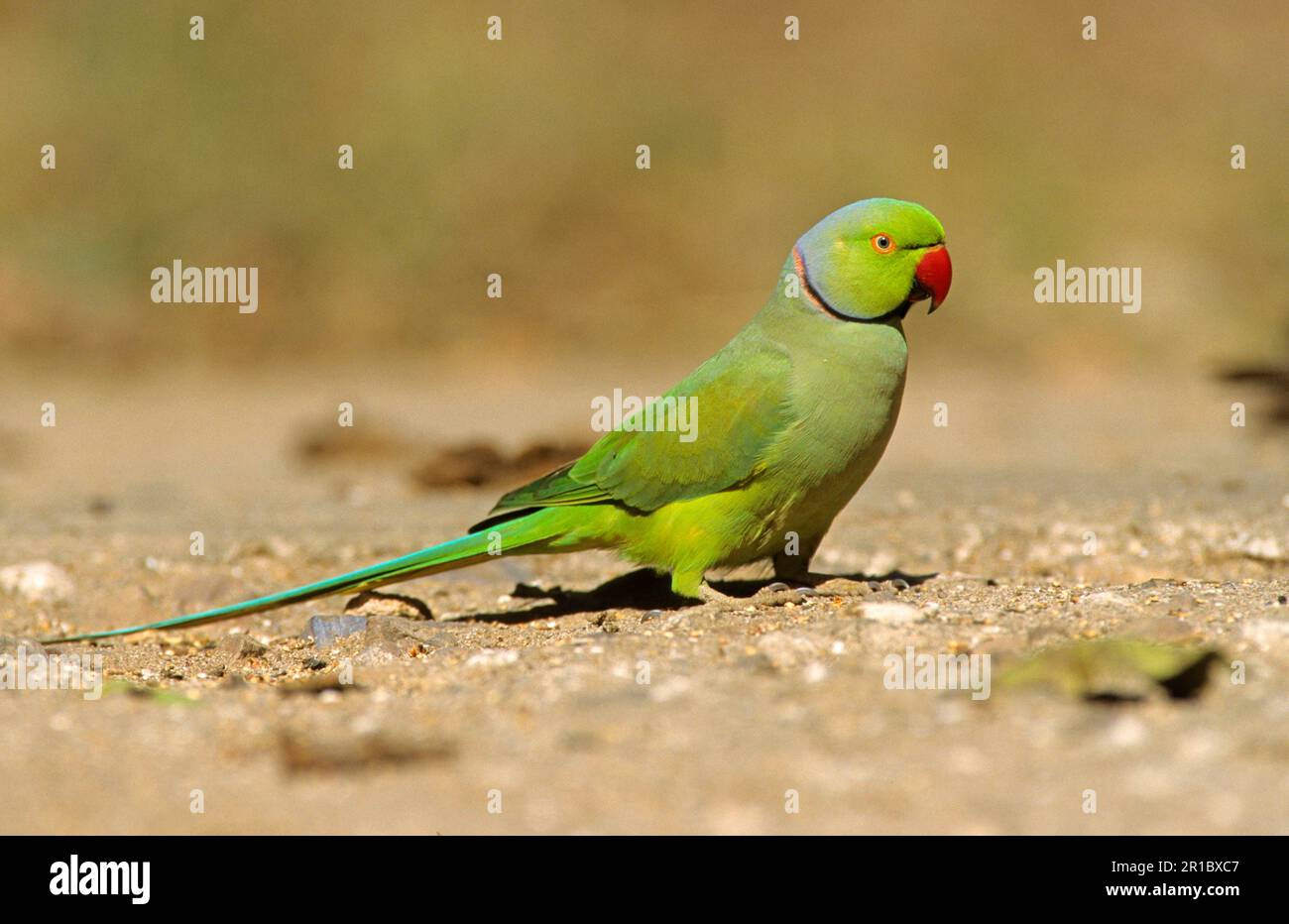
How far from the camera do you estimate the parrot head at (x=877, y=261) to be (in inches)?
194

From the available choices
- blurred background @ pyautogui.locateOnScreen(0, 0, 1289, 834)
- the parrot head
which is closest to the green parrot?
the parrot head

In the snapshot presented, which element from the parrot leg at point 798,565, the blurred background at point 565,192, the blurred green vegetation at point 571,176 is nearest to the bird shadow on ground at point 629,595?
the parrot leg at point 798,565

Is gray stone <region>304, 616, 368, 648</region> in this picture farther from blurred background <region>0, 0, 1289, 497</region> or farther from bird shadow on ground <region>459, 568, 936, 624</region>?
blurred background <region>0, 0, 1289, 497</region>

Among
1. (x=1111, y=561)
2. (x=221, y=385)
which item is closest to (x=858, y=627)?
(x=1111, y=561)

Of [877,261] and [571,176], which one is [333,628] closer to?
[877,261]

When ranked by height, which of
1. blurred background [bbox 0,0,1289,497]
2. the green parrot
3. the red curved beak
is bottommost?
the green parrot

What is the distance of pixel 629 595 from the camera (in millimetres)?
5473

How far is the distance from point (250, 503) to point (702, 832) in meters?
5.89

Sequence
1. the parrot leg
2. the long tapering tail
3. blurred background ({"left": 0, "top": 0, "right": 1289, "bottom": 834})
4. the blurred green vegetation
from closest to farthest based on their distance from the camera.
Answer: blurred background ({"left": 0, "top": 0, "right": 1289, "bottom": 834}), the long tapering tail, the parrot leg, the blurred green vegetation

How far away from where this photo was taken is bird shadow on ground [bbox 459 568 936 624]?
17.2 ft

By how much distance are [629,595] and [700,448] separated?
81cm

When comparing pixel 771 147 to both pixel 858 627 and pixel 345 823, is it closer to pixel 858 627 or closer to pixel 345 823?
pixel 858 627

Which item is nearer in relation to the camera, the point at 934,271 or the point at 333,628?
the point at 333,628

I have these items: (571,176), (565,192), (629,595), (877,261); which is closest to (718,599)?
(629,595)
